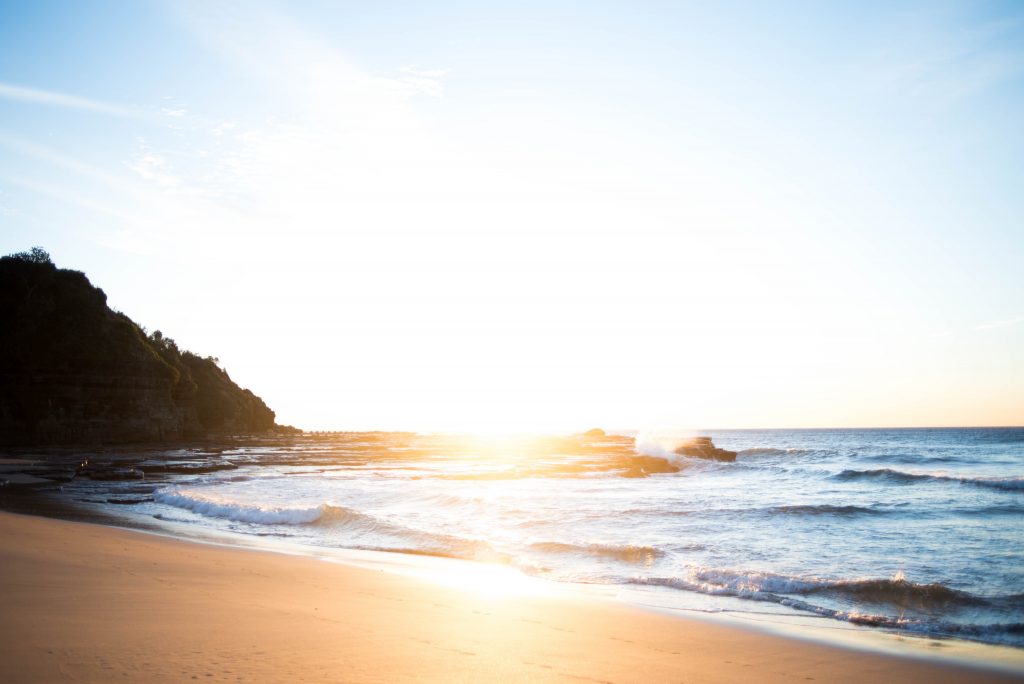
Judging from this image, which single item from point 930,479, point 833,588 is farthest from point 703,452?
point 833,588

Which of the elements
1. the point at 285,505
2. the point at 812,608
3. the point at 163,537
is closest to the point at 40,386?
the point at 285,505

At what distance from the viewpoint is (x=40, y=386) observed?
62.8 m

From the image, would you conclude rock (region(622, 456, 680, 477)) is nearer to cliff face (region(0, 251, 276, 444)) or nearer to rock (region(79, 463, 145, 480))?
rock (region(79, 463, 145, 480))

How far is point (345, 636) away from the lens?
643 centimetres

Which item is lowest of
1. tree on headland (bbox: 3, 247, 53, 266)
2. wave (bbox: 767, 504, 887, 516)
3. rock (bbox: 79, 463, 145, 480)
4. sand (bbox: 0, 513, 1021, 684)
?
rock (bbox: 79, 463, 145, 480)

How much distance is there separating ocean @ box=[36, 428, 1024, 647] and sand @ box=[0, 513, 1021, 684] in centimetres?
230

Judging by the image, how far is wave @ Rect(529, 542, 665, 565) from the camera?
1351cm

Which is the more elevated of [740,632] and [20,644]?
[20,644]

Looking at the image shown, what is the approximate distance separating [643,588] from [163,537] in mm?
10915

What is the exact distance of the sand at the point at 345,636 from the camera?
16.9 feet

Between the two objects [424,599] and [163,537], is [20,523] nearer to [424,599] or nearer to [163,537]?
[163,537]

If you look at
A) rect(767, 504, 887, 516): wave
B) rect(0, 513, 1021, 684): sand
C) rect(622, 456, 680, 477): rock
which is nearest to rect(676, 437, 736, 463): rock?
rect(622, 456, 680, 477): rock

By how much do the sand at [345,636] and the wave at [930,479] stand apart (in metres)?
30.2

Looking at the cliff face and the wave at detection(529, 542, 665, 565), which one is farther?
the cliff face
